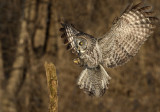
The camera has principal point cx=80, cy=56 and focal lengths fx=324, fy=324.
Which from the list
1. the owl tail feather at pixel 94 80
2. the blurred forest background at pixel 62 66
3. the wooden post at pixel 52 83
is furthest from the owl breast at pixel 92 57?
the blurred forest background at pixel 62 66

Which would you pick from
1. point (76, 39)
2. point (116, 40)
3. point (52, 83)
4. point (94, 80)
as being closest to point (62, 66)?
point (94, 80)

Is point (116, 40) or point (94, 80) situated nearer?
point (116, 40)

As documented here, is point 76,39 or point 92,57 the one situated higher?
point 76,39

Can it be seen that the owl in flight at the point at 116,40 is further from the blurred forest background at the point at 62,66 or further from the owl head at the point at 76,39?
the blurred forest background at the point at 62,66

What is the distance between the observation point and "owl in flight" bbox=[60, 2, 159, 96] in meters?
3.17

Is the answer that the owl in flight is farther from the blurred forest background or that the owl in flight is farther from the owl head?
the blurred forest background

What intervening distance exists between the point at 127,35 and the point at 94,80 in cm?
61

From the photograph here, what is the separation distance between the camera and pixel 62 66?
22.8ft

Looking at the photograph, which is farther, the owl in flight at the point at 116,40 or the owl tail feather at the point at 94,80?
the owl tail feather at the point at 94,80

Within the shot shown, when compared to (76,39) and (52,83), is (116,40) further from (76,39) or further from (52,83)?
(52,83)

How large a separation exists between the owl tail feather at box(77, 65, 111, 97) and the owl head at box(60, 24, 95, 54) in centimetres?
29

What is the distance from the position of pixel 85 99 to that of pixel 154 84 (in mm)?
1582

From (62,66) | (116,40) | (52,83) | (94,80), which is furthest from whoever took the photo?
(62,66)

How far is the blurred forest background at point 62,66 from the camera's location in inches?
271
